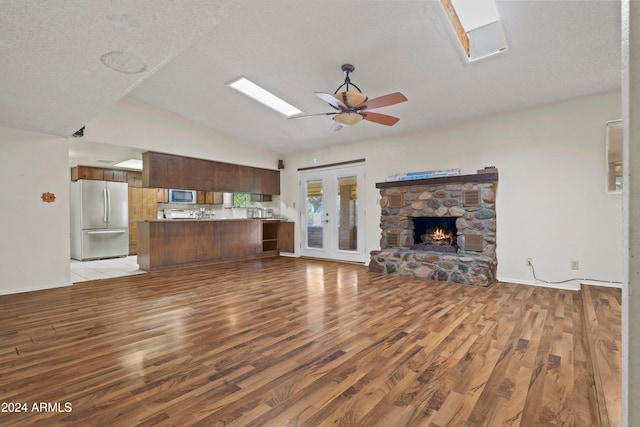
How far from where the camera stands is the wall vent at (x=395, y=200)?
5.64 m

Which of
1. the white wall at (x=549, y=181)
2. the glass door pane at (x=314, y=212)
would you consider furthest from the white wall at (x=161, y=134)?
the white wall at (x=549, y=181)

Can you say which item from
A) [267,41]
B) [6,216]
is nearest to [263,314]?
[267,41]

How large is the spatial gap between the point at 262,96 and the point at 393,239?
3370 mm

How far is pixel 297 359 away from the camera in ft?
7.26

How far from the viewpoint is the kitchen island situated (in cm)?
573

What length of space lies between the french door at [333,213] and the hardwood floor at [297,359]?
2.75 meters

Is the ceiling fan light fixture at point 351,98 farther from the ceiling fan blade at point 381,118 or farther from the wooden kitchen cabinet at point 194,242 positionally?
the wooden kitchen cabinet at point 194,242

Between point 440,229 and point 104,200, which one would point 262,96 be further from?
point 104,200

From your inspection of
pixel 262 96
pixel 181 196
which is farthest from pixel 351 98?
pixel 181 196

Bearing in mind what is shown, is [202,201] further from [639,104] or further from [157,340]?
[639,104]

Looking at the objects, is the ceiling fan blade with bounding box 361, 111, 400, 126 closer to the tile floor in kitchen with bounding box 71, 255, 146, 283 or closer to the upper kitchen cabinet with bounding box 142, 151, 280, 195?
the upper kitchen cabinet with bounding box 142, 151, 280, 195

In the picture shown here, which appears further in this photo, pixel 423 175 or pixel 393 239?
pixel 393 239

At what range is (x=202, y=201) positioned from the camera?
26.3ft

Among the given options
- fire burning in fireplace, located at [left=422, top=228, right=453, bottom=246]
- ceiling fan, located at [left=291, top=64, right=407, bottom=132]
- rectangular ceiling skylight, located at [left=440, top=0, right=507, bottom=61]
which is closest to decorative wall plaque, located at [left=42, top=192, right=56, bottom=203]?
ceiling fan, located at [left=291, top=64, right=407, bottom=132]
